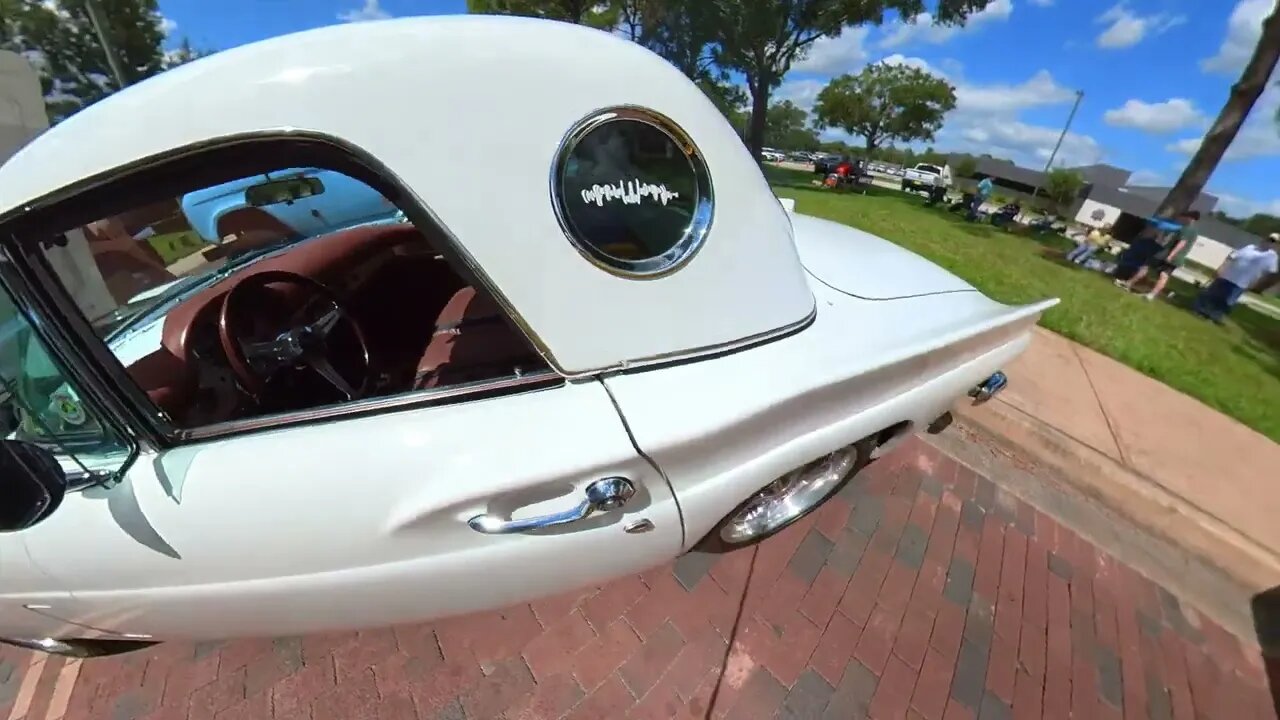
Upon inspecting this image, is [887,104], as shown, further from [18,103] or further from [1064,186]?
[18,103]

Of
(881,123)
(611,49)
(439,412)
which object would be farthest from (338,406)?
(881,123)

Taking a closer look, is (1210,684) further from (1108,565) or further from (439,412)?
(439,412)

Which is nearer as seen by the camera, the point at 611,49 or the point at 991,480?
the point at 611,49

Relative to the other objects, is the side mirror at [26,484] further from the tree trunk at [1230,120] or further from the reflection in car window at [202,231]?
the tree trunk at [1230,120]

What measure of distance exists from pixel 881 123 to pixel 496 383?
50.5 m

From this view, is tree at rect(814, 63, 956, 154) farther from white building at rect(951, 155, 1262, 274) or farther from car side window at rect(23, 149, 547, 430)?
car side window at rect(23, 149, 547, 430)

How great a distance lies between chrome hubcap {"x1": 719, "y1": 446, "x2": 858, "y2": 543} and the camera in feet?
5.95

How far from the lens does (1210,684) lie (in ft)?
6.92

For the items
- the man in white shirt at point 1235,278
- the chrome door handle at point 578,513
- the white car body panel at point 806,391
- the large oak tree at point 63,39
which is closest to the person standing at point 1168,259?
the man in white shirt at point 1235,278

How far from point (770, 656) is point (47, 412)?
227 centimetres

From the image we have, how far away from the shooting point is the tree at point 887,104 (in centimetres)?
3966

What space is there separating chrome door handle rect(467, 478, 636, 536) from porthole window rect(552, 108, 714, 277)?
0.52m

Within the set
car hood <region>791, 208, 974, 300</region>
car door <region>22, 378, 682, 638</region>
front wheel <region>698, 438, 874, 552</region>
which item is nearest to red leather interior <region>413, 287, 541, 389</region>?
car door <region>22, 378, 682, 638</region>

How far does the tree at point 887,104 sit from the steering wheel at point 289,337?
158 feet
